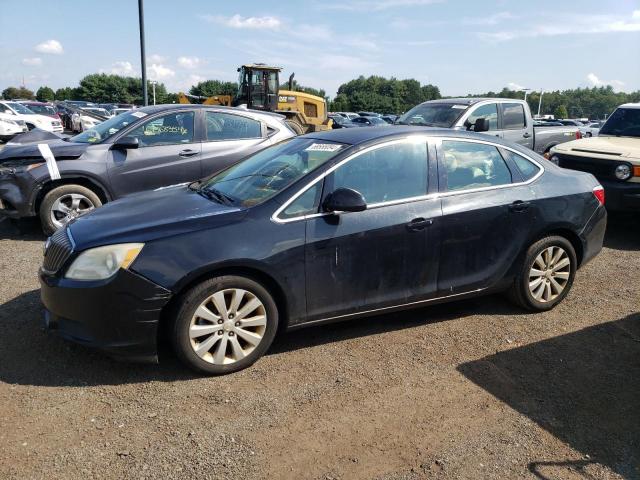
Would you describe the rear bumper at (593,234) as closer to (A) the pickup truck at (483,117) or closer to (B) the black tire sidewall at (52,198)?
(A) the pickup truck at (483,117)

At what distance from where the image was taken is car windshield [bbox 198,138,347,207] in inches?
150

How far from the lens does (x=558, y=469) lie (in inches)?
106

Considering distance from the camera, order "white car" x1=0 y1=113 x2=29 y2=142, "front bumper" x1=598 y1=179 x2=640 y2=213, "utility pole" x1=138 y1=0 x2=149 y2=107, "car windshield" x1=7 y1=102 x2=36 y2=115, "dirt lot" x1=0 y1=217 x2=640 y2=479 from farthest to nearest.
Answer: "car windshield" x1=7 y1=102 x2=36 y2=115 < "white car" x1=0 y1=113 x2=29 y2=142 < "utility pole" x1=138 y1=0 x2=149 y2=107 < "front bumper" x1=598 y1=179 x2=640 y2=213 < "dirt lot" x1=0 y1=217 x2=640 y2=479

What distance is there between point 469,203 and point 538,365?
1.30m

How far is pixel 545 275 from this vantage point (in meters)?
4.57

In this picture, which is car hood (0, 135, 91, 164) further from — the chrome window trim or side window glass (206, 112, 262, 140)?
the chrome window trim

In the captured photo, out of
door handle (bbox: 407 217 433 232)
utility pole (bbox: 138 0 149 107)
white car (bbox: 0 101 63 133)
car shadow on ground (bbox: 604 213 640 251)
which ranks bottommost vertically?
car shadow on ground (bbox: 604 213 640 251)

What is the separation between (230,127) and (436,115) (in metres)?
4.25

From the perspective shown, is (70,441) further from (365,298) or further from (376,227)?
(376,227)

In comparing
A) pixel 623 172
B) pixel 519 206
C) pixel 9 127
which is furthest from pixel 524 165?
pixel 9 127

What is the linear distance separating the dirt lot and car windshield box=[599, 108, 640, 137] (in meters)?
5.09

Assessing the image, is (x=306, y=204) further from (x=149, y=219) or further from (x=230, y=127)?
(x=230, y=127)

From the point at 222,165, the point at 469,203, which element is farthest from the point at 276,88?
the point at 469,203

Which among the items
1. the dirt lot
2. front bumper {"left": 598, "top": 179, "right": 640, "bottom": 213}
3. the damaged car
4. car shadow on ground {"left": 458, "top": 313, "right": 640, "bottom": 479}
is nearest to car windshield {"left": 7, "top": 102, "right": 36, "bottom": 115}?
the damaged car
